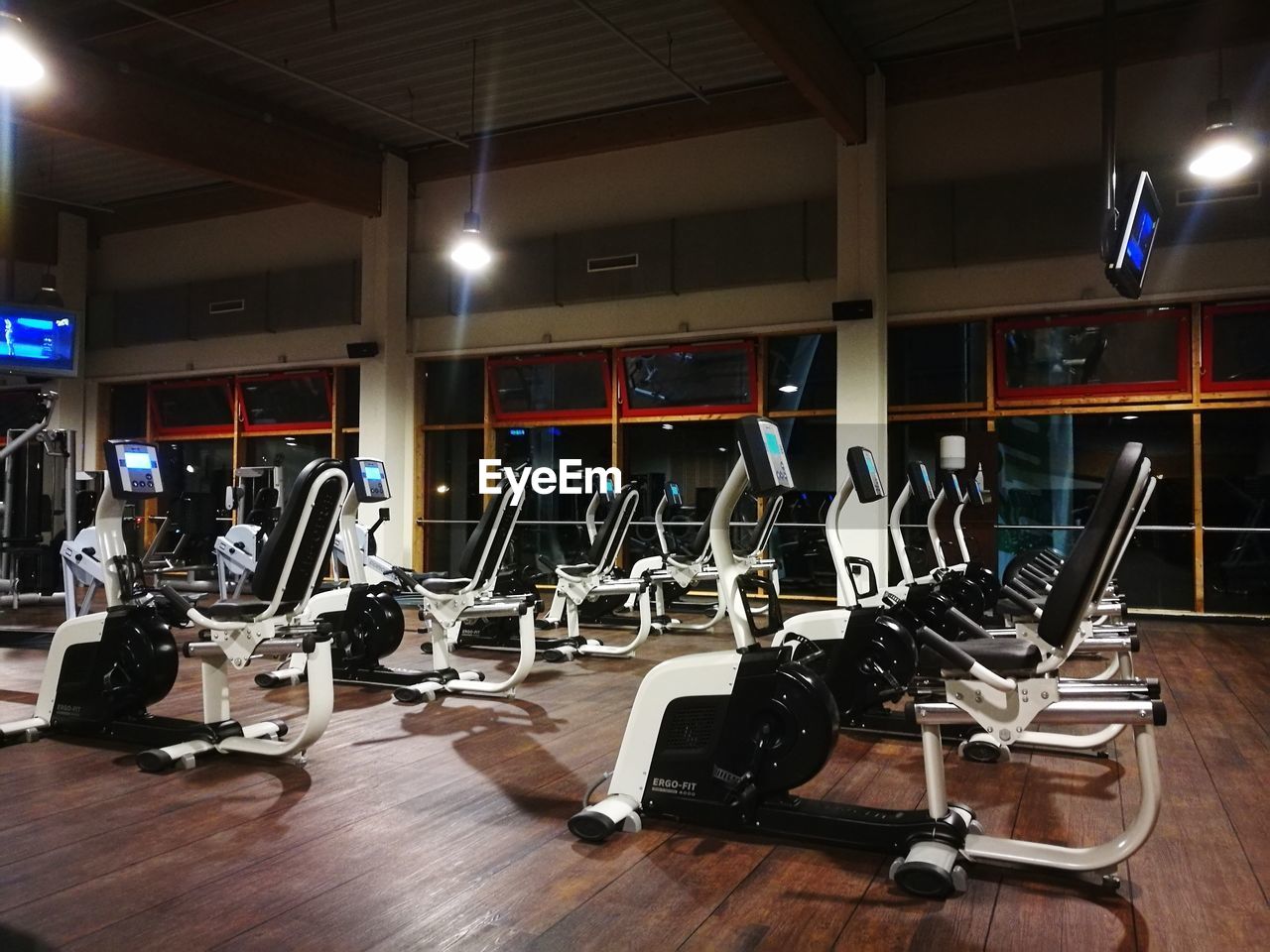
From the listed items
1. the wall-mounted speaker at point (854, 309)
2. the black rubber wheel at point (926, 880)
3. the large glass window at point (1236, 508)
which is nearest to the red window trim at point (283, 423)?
the wall-mounted speaker at point (854, 309)

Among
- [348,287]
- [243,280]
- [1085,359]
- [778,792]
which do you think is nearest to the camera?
[778,792]

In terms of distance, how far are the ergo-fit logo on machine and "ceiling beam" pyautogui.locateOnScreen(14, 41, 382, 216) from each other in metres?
3.27

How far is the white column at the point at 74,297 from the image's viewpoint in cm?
1239

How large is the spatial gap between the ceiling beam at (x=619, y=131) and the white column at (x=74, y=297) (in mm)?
5417

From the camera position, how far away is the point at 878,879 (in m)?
2.45

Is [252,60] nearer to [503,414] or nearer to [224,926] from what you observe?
[503,414]

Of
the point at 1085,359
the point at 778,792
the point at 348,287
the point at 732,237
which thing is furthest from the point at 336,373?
the point at 778,792

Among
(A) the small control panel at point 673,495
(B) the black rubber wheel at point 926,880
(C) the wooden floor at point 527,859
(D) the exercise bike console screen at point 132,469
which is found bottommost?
(C) the wooden floor at point 527,859

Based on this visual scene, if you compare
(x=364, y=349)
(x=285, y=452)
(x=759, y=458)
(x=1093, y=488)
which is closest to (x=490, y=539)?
(x=759, y=458)

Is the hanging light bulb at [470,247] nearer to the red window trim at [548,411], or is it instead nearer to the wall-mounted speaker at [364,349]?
the red window trim at [548,411]

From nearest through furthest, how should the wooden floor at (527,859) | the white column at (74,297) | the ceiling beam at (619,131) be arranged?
1. the wooden floor at (527,859)
2. the ceiling beam at (619,131)
3. the white column at (74,297)

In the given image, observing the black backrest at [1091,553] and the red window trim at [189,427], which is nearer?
the black backrest at [1091,553]

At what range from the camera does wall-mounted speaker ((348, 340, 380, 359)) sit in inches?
408

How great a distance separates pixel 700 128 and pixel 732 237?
111cm
